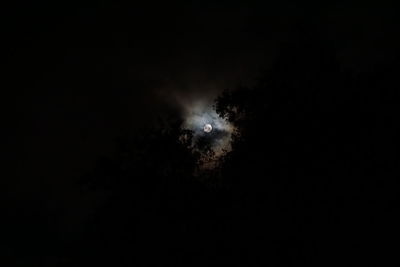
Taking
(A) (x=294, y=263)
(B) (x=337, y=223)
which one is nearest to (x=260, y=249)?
(A) (x=294, y=263)

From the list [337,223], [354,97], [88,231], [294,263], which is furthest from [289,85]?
[88,231]

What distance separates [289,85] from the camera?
16234 millimetres

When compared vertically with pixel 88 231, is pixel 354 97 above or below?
above

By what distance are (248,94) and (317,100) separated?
9.55 ft

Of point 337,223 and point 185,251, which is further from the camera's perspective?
point 185,251

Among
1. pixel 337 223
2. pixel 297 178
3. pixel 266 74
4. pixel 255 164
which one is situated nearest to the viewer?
pixel 337 223

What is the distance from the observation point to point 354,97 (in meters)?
15.5

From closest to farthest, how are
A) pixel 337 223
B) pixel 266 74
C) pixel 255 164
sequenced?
pixel 337 223 → pixel 255 164 → pixel 266 74

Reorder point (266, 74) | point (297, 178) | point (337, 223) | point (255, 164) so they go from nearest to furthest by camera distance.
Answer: point (337, 223), point (297, 178), point (255, 164), point (266, 74)

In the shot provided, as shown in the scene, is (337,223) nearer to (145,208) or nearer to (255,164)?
(255,164)

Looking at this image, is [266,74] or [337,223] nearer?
[337,223]

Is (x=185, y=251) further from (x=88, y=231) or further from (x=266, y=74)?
(x=266, y=74)

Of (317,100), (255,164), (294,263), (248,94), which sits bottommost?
(294,263)

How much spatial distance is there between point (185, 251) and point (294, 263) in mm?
3632
